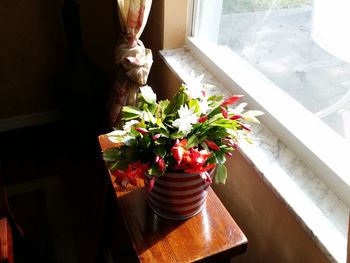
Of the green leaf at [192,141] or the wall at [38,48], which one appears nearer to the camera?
the green leaf at [192,141]

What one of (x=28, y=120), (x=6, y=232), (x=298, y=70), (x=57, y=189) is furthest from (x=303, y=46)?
(x=28, y=120)

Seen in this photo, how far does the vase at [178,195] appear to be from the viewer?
73 cm

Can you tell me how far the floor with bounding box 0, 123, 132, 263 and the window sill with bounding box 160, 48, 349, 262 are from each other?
0.58 meters

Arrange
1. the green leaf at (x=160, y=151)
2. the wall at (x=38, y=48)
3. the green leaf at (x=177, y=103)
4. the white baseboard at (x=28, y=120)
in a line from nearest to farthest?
the green leaf at (x=160, y=151) < the green leaf at (x=177, y=103) < the wall at (x=38, y=48) < the white baseboard at (x=28, y=120)

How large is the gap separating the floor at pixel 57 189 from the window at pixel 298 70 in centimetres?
68

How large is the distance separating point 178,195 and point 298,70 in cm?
50

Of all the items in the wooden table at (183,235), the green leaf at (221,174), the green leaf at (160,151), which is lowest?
the wooden table at (183,235)

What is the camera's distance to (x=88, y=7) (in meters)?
1.85

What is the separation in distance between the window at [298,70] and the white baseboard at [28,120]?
1228mm

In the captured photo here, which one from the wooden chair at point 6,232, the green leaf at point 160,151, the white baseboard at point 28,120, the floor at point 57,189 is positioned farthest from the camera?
the white baseboard at point 28,120

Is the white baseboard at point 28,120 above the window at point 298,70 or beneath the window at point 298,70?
beneath

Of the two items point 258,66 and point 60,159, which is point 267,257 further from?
point 60,159

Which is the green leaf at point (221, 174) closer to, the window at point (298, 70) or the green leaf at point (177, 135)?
the green leaf at point (177, 135)

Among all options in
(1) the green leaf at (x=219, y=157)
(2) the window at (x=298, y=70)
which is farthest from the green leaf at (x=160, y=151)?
(2) the window at (x=298, y=70)
